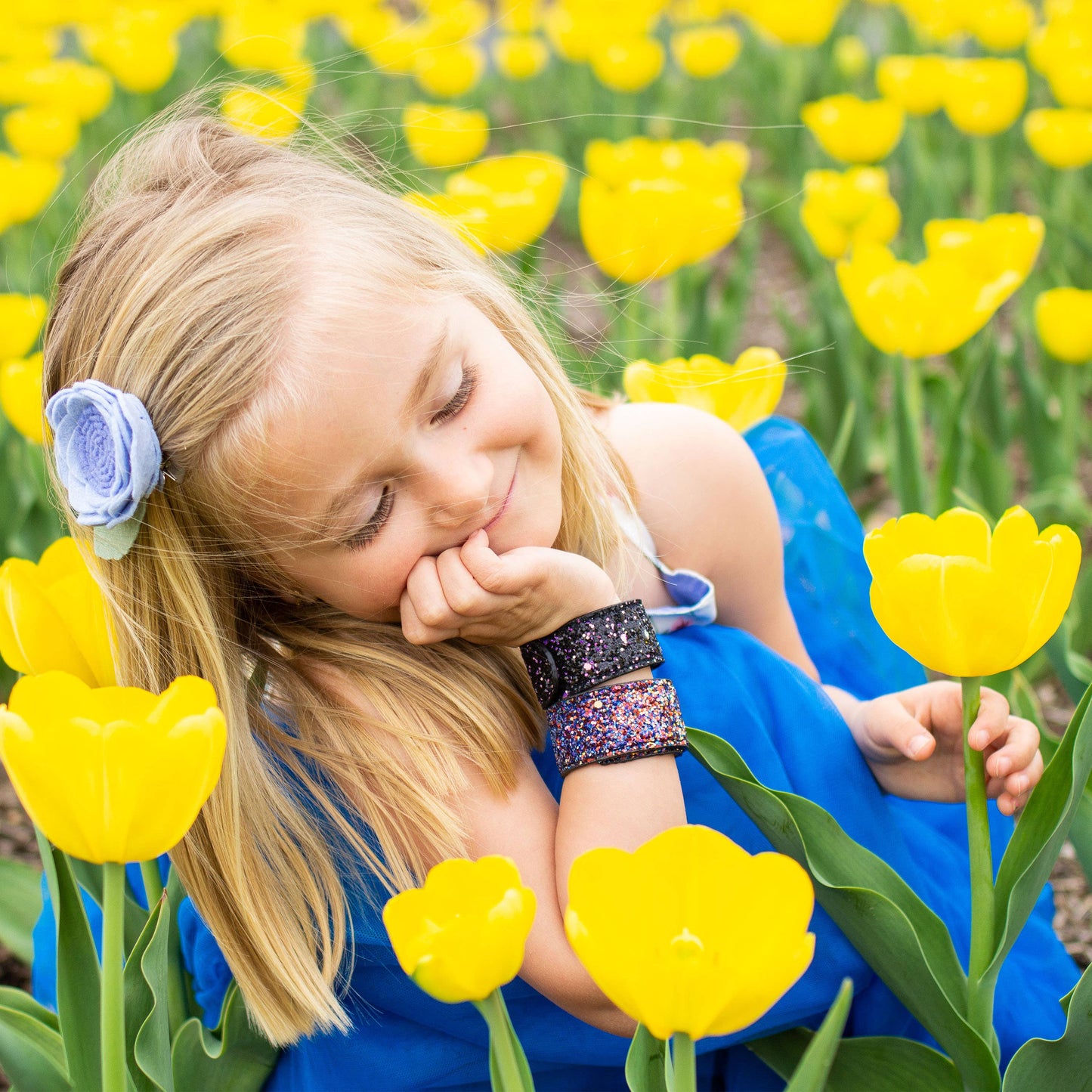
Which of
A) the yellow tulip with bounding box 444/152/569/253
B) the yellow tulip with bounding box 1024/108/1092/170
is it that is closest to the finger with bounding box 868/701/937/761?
the yellow tulip with bounding box 444/152/569/253

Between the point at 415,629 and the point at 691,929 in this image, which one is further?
the point at 415,629

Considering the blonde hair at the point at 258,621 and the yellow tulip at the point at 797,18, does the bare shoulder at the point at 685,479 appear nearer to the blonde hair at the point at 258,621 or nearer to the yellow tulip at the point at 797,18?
the blonde hair at the point at 258,621

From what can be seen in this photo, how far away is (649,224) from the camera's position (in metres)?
2.30

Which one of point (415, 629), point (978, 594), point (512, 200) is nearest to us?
point (978, 594)

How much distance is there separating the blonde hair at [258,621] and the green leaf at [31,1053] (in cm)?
17

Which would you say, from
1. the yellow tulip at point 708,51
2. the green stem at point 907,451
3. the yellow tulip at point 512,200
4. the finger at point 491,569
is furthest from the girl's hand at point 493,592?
the yellow tulip at point 708,51

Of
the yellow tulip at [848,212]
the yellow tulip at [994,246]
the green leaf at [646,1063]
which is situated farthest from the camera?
the yellow tulip at [848,212]

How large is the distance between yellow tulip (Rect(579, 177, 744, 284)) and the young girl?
91 cm

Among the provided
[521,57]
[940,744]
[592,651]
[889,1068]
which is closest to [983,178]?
[521,57]

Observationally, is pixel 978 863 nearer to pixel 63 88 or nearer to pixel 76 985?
pixel 76 985

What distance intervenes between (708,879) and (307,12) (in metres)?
4.91

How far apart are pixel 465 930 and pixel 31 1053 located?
54 centimetres

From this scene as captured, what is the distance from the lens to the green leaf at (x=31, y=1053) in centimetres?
112

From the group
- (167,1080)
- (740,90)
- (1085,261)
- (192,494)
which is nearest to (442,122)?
(1085,261)
